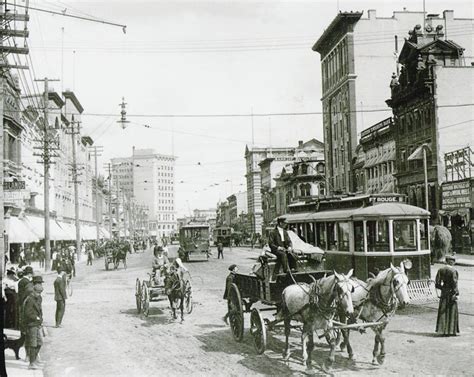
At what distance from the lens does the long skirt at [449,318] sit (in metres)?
12.0

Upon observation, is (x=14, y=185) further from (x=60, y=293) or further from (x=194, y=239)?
(x=60, y=293)

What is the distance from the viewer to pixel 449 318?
474 inches

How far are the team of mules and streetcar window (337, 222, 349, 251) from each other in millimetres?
8147

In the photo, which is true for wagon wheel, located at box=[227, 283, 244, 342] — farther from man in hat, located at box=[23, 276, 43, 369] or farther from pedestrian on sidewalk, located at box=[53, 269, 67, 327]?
pedestrian on sidewalk, located at box=[53, 269, 67, 327]

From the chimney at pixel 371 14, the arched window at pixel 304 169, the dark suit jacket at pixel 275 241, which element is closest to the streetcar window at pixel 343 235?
the dark suit jacket at pixel 275 241

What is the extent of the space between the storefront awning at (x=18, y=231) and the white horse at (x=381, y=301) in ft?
93.2

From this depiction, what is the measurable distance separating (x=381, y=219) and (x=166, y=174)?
14180 cm

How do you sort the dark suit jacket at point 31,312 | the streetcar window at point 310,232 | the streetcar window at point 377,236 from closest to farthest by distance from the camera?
the dark suit jacket at point 31,312 < the streetcar window at point 377,236 < the streetcar window at point 310,232

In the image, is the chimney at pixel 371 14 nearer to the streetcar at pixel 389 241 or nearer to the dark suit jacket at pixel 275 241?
the streetcar at pixel 389 241

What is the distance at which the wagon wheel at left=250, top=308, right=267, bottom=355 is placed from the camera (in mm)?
10552

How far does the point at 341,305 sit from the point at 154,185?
148405 mm

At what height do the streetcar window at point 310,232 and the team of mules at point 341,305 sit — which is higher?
the streetcar window at point 310,232

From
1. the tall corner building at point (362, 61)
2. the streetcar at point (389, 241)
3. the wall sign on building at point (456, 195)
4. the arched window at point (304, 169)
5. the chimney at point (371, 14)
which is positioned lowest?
the streetcar at point (389, 241)

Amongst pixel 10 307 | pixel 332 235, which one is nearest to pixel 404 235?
pixel 332 235
